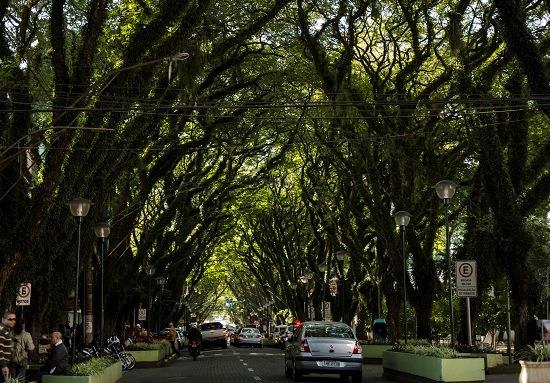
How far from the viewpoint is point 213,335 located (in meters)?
52.9

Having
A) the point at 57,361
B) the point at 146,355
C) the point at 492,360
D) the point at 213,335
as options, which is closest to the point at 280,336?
the point at 213,335

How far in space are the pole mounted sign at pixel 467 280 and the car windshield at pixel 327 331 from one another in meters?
2.91

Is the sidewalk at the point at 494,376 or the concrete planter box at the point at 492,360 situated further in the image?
the concrete planter box at the point at 492,360

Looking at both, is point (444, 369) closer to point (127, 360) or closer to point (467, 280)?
point (467, 280)

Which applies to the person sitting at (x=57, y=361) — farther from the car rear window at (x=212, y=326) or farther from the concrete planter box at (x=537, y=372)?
the car rear window at (x=212, y=326)

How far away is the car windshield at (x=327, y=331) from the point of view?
19.6 meters

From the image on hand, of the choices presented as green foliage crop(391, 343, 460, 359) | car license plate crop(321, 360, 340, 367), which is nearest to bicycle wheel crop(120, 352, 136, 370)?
car license plate crop(321, 360, 340, 367)

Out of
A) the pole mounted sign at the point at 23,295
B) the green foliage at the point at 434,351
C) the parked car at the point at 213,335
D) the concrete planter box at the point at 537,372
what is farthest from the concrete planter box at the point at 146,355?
the parked car at the point at 213,335

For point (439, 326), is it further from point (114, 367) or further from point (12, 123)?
point (12, 123)

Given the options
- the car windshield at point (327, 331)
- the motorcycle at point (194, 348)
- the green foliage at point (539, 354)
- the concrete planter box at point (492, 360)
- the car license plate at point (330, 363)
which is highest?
the car windshield at point (327, 331)

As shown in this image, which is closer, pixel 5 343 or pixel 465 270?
pixel 5 343

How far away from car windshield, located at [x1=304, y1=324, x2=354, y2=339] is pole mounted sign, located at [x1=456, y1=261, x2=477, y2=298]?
9.54ft

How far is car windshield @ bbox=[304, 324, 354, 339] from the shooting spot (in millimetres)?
19617

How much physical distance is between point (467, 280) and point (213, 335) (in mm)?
35759
